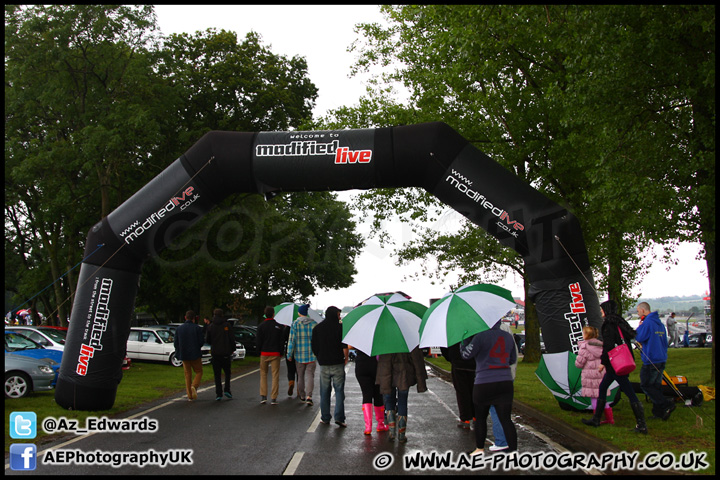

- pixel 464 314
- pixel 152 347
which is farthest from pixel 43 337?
pixel 464 314

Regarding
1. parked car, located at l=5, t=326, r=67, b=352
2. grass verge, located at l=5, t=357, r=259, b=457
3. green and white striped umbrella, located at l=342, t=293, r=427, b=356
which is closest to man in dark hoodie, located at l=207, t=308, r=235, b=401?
grass verge, located at l=5, t=357, r=259, b=457

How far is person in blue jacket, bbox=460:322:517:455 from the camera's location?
759 cm

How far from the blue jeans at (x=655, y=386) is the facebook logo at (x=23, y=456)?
9052 mm

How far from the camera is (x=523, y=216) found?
1069cm

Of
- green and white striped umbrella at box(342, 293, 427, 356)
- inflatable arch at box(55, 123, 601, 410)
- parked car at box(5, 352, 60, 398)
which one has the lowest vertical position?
parked car at box(5, 352, 60, 398)

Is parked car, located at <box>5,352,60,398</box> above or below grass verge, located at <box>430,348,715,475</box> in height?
above

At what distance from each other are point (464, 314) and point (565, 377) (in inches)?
149

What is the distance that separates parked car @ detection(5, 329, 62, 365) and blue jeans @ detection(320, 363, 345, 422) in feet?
27.0

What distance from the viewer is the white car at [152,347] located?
25984 millimetres

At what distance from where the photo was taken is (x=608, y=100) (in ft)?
41.0

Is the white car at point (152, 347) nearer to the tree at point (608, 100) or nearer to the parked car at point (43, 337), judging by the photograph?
the parked car at point (43, 337)

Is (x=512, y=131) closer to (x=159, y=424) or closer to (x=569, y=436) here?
(x=569, y=436)

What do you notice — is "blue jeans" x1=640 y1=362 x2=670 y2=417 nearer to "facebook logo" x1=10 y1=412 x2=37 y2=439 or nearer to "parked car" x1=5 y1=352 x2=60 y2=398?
"facebook logo" x1=10 y1=412 x2=37 y2=439

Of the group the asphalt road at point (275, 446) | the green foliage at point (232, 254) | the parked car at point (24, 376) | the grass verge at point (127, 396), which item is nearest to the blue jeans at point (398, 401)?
the asphalt road at point (275, 446)
